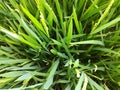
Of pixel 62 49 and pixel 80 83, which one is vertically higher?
pixel 62 49

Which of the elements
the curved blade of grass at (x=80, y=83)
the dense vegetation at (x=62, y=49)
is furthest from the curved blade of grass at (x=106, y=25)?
the curved blade of grass at (x=80, y=83)

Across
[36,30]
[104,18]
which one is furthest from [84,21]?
[36,30]

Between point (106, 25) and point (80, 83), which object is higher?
point (106, 25)

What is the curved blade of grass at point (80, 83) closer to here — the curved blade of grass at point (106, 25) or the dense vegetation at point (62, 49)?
the dense vegetation at point (62, 49)

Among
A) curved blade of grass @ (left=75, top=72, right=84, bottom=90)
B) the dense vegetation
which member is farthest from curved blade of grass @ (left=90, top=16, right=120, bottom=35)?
curved blade of grass @ (left=75, top=72, right=84, bottom=90)

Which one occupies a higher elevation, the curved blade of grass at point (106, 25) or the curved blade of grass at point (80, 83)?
the curved blade of grass at point (106, 25)

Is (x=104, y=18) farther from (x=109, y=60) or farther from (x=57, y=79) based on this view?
(x=57, y=79)

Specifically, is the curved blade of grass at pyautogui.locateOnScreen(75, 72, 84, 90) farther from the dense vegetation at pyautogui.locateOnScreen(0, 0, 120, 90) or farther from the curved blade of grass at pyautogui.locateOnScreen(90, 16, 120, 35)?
the curved blade of grass at pyautogui.locateOnScreen(90, 16, 120, 35)

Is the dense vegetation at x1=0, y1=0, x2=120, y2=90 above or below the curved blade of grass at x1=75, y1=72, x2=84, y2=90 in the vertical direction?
above
